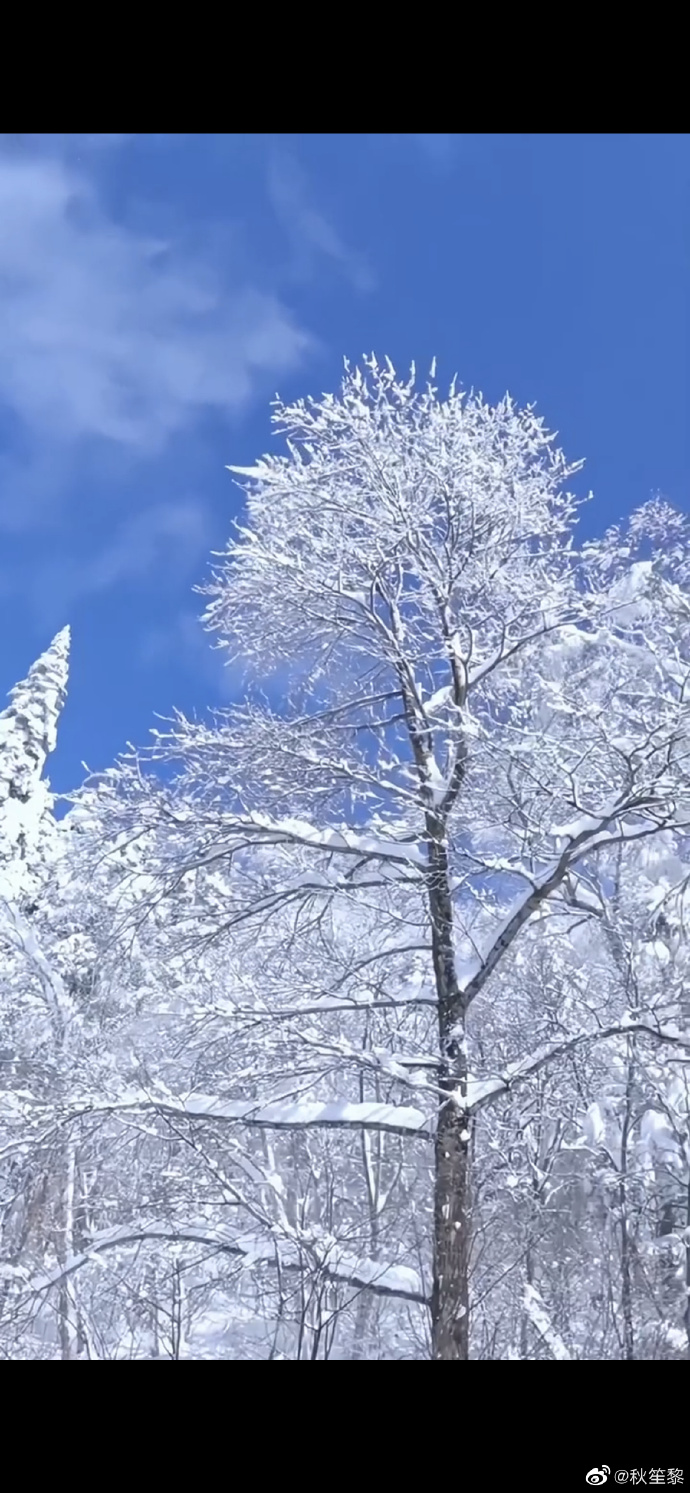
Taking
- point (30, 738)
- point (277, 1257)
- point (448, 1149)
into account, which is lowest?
point (277, 1257)

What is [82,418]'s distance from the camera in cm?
515

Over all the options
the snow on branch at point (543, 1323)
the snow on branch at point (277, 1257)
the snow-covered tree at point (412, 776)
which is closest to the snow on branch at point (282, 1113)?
the snow-covered tree at point (412, 776)

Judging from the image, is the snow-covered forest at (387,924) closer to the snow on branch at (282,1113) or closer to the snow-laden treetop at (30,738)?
the snow on branch at (282,1113)

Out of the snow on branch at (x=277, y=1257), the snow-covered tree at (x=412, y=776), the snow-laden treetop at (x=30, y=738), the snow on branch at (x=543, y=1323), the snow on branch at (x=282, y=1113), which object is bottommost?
the snow on branch at (x=543, y=1323)

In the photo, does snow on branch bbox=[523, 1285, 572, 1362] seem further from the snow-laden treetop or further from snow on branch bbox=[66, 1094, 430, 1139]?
the snow-laden treetop

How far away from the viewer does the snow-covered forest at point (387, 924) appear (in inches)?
134

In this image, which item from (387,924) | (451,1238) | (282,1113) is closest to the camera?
(451,1238)

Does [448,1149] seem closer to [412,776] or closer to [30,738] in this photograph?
[412,776]

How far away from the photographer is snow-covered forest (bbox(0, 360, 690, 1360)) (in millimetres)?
3396

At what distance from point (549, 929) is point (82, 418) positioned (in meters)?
4.07

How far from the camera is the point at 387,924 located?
392 centimetres

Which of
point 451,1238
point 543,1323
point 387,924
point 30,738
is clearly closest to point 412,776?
point 387,924
